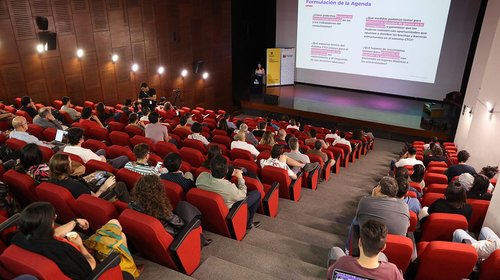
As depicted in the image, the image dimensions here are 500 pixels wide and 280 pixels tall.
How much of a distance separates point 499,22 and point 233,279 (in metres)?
7.18

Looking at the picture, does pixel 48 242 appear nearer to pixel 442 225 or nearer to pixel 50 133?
pixel 442 225

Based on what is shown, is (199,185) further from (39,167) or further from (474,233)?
(474,233)

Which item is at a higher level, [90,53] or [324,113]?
[90,53]

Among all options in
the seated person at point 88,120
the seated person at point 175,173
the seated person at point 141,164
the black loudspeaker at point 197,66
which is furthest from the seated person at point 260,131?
the black loudspeaker at point 197,66

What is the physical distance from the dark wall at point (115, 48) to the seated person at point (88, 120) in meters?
2.15

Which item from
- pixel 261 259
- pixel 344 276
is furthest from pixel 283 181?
pixel 344 276

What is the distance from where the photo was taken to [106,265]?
8.29 feet

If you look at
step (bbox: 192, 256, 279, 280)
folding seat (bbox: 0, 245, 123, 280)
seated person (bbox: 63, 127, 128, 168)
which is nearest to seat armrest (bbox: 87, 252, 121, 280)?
folding seat (bbox: 0, 245, 123, 280)

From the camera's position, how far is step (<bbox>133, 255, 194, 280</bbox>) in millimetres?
3031

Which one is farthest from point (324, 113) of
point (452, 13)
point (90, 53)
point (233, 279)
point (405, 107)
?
point (233, 279)

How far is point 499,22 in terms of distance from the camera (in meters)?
6.88

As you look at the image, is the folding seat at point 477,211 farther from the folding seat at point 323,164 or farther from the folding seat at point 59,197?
the folding seat at point 59,197

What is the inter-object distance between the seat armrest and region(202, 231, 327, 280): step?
3.54 ft

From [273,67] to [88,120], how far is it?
8.89m
